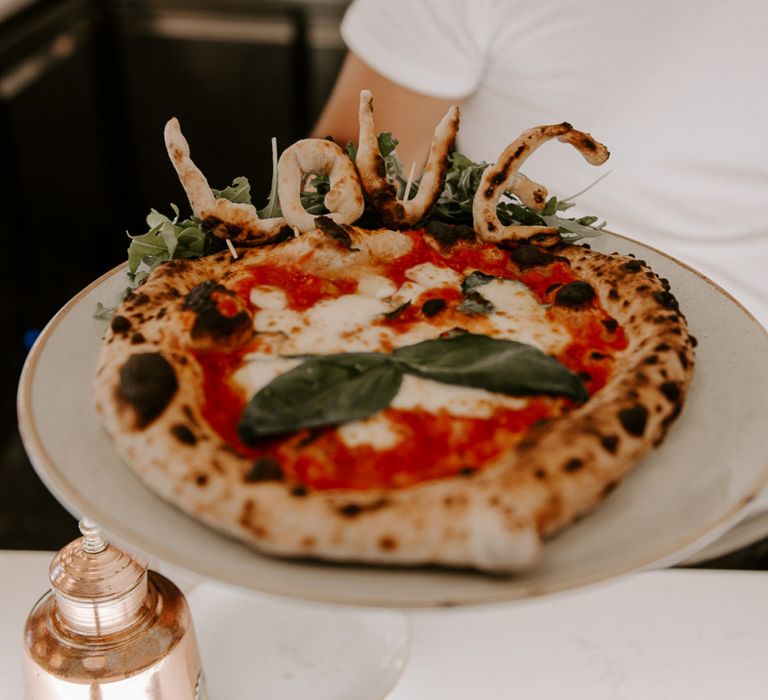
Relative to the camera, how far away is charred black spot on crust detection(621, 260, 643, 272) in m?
0.91

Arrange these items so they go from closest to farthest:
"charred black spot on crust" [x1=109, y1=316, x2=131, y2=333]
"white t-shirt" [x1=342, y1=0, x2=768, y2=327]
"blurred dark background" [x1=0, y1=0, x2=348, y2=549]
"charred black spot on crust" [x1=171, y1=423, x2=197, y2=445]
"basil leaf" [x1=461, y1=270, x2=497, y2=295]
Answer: "charred black spot on crust" [x1=171, y1=423, x2=197, y2=445]
"charred black spot on crust" [x1=109, y1=316, x2=131, y2=333]
"basil leaf" [x1=461, y1=270, x2=497, y2=295]
"white t-shirt" [x1=342, y1=0, x2=768, y2=327]
"blurred dark background" [x1=0, y1=0, x2=348, y2=549]

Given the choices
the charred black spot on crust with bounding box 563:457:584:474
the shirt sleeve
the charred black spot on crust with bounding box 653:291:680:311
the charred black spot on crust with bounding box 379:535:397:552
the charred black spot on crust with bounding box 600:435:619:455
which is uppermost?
the charred black spot on crust with bounding box 563:457:584:474

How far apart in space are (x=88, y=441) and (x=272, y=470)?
150 millimetres

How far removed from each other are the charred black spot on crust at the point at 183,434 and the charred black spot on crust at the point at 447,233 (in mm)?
408

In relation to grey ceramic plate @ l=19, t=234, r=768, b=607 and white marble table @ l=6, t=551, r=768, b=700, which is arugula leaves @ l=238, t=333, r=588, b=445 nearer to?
grey ceramic plate @ l=19, t=234, r=768, b=607

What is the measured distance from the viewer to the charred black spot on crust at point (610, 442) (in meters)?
0.65

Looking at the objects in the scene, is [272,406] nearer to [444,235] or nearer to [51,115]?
[444,235]

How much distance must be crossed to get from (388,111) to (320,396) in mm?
1042

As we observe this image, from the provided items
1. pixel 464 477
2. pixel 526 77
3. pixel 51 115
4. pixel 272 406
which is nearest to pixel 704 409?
pixel 464 477

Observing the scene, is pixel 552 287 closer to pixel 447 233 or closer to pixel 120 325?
pixel 447 233

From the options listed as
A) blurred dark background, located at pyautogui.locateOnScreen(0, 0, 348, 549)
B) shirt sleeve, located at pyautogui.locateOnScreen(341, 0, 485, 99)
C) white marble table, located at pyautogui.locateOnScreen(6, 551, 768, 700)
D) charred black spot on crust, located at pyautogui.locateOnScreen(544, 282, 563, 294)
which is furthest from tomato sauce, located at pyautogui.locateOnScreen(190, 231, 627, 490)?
blurred dark background, located at pyautogui.locateOnScreen(0, 0, 348, 549)

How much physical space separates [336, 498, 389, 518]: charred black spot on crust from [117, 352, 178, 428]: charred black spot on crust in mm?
174

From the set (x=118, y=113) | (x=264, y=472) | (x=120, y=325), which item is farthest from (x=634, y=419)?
(x=118, y=113)

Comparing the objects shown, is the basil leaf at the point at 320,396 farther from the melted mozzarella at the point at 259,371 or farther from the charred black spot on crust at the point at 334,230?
the charred black spot on crust at the point at 334,230
